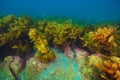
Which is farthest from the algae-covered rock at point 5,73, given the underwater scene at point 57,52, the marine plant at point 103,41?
A: the marine plant at point 103,41

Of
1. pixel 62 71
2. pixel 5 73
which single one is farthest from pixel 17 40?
pixel 62 71

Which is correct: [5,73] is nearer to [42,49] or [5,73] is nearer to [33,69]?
[33,69]

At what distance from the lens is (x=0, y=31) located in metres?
7.77

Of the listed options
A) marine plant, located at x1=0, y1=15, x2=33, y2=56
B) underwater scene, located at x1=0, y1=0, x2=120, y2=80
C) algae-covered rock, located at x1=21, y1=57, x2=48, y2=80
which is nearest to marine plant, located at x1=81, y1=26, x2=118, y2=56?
underwater scene, located at x1=0, y1=0, x2=120, y2=80

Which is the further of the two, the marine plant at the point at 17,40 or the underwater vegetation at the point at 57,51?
the marine plant at the point at 17,40

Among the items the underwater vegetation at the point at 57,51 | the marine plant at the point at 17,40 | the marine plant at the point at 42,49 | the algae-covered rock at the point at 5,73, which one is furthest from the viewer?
the marine plant at the point at 17,40

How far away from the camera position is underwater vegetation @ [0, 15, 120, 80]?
5812 millimetres

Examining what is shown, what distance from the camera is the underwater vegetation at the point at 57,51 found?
5812mm

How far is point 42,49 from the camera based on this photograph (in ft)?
19.8

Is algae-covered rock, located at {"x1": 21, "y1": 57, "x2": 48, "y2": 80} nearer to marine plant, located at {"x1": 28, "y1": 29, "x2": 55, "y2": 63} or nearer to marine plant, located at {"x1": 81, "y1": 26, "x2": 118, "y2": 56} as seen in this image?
marine plant, located at {"x1": 28, "y1": 29, "x2": 55, "y2": 63}

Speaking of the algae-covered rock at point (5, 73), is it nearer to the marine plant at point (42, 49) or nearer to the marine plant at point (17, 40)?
the marine plant at point (17, 40)

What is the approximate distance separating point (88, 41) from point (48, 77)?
173 cm

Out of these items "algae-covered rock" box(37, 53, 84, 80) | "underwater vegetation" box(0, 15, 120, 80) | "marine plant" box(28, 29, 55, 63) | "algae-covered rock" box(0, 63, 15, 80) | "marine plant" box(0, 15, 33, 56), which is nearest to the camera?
"algae-covered rock" box(37, 53, 84, 80)

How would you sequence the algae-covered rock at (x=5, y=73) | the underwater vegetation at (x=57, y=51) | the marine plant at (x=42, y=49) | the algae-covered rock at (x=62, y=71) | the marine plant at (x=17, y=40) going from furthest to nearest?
the marine plant at (x=17, y=40)
the algae-covered rock at (x=5, y=73)
the marine plant at (x=42, y=49)
the underwater vegetation at (x=57, y=51)
the algae-covered rock at (x=62, y=71)
